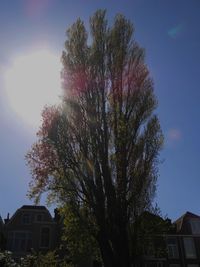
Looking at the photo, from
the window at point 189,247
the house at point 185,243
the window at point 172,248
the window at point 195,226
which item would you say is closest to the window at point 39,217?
the house at point 185,243

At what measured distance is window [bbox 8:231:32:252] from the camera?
36.2 metres

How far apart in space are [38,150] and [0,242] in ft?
61.5

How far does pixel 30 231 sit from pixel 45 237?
1665mm

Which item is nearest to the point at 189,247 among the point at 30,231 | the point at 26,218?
the point at 30,231

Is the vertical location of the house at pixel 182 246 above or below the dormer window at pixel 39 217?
below

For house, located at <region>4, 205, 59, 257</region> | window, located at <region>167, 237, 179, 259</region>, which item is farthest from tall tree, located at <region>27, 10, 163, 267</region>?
window, located at <region>167, 237, 179, 259</region>

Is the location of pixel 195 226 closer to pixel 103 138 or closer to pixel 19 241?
pixel 19 241

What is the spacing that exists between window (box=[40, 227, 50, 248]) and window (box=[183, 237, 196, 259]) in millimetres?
15186

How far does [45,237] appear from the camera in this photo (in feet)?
122

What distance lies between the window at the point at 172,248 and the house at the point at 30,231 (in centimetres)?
1240

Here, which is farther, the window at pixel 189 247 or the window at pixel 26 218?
the window at pixel 189 247

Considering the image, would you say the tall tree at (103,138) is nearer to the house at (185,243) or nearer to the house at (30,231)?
the house at (30,231)

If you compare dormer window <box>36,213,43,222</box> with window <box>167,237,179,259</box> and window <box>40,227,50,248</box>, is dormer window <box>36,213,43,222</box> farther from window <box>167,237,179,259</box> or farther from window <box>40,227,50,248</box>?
window <box>167,237,179,259</box>

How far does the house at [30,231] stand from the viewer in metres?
36.3
